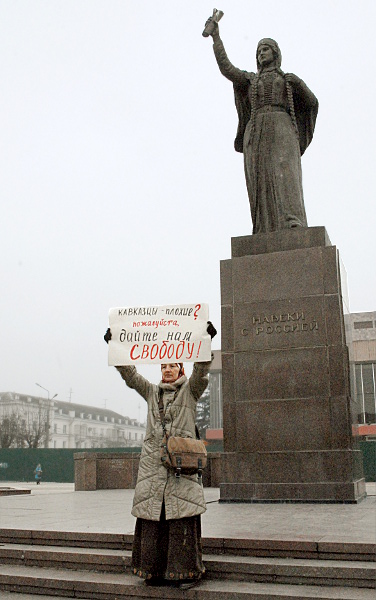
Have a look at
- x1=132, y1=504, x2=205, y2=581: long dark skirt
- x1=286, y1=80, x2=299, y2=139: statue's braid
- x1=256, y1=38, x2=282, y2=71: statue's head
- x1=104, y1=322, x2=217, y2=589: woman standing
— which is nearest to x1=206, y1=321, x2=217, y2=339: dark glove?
x1=104, y1=322, x2=217, y2=589: woman standing

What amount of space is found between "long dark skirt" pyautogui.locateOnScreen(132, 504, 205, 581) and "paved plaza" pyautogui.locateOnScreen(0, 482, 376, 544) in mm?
992

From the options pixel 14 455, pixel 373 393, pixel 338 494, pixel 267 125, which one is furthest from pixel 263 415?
pixel 373 393

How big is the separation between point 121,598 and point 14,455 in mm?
32397

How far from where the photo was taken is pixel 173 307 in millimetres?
5730

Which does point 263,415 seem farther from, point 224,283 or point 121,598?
point 121,598

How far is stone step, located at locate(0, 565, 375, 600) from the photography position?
16.7 feet

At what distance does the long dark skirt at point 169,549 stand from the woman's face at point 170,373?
1.11 metres

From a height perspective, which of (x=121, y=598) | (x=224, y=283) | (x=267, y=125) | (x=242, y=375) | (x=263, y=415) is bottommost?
(x=121, y=598)

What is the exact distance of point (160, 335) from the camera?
18.6ft

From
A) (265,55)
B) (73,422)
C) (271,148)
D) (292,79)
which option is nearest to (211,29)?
(265,55)

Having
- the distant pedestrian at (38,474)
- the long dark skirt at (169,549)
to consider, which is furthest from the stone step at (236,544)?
the distant pedestrian at (38,474)

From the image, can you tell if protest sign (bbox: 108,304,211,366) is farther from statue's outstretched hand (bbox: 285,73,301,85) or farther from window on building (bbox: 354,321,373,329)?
window on building (bbox: 354,321,373,329)

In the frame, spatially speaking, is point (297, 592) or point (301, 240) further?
point (301, 240)

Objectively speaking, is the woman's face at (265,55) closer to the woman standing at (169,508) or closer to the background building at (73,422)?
the woman standing at (169,508)
